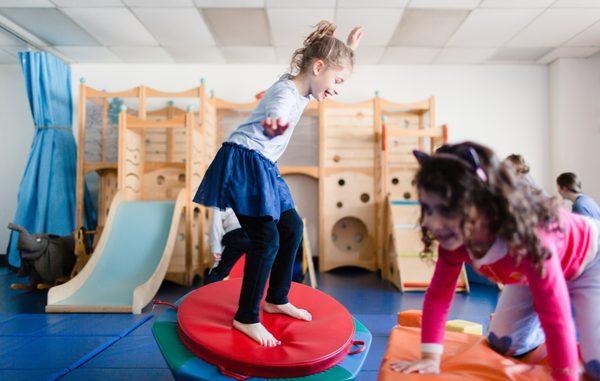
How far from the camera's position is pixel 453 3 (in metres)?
3.51

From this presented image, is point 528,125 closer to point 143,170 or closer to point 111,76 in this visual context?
point 143,170

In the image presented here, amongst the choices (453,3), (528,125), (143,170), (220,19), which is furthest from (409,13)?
(143,170)

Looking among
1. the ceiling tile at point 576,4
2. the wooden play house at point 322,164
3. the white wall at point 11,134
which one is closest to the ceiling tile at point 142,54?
the wooden play house at point 322,164

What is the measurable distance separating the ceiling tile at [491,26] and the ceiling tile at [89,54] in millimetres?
3901

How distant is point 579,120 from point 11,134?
6954 mm

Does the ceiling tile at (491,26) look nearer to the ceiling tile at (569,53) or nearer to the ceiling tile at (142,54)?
the ceiling tile at (569,53)

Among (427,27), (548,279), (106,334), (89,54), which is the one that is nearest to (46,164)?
(89,54)

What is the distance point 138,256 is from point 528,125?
4.71 metres

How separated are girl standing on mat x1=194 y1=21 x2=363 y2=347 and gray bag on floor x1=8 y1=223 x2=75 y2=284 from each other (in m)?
2.54

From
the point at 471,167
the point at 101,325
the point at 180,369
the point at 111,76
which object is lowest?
the point at 101,325

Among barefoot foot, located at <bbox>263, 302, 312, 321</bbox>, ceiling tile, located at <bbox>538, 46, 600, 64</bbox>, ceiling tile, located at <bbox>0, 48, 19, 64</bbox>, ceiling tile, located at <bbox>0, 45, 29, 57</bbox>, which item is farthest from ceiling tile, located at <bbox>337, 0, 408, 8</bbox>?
ceiling tile, located at <bbox>0, 48, 19, 64</bbox>

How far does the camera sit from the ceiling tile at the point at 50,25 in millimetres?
3709

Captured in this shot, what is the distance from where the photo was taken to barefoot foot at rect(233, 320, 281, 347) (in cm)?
149

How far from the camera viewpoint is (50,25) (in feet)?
13.0
